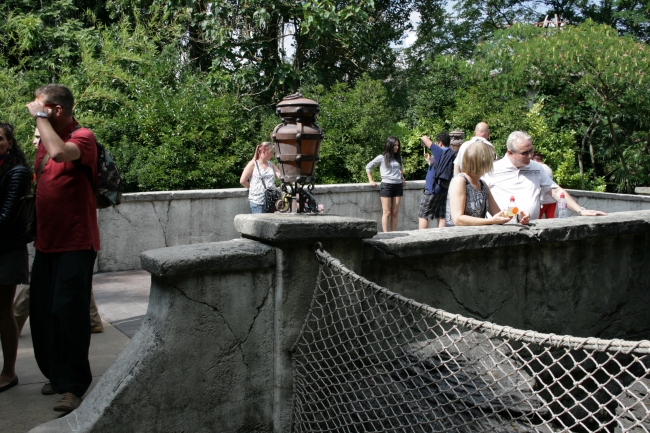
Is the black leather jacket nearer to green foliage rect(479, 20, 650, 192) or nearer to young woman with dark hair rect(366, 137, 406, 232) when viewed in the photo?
young woman with dark hair rect(366, 137, 406, 232)

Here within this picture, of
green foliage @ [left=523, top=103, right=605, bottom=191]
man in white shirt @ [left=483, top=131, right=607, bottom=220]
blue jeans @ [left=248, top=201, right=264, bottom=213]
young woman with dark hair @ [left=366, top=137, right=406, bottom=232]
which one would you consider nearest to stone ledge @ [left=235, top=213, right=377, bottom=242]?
man in white shirt @ [left=483, top=131, right=607, bottom=220]

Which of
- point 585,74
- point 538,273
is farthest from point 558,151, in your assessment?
point 538,273

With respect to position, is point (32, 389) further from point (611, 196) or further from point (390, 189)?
point (611, 196)

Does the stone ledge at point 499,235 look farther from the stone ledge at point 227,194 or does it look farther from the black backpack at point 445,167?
the stone ledge at point 227,194

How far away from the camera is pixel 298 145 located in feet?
13.0

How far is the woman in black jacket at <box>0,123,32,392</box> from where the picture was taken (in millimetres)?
4125

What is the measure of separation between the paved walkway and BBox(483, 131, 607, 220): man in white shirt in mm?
3335

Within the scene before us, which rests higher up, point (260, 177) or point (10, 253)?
point (260, 177)

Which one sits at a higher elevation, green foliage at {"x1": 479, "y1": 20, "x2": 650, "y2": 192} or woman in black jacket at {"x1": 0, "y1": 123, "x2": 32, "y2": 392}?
green foliage at {"x1": 479, "y1": 20, "x2": 650, "y2": 192}

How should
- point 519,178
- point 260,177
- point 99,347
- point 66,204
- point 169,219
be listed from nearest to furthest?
point 66,204 → point 99,347 → point 519,178 → point 260,177 → point 169,219

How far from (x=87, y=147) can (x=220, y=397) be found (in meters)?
1.69

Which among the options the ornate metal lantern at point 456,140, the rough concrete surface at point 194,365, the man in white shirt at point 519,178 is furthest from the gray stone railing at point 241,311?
the ornate metal lantern at point 456,140

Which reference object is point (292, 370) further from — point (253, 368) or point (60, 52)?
point (60, 52)

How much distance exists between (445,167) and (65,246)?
19.2 ft
